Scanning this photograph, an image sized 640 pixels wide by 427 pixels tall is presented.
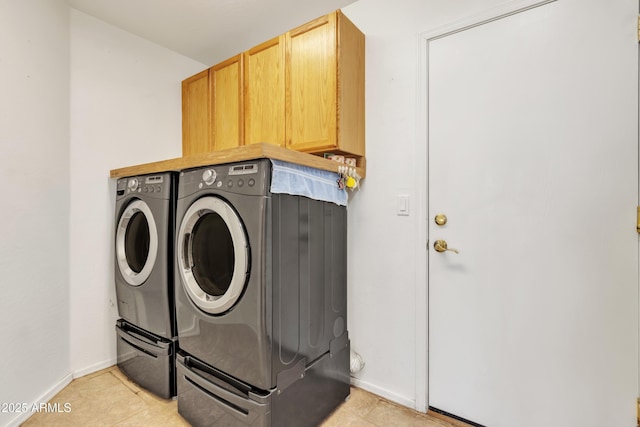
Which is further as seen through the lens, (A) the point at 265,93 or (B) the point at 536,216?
(A) the point at 265,93

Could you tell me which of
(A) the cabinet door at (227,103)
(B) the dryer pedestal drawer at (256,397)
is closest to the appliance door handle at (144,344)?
(B) the dryer pedestal drawer at (256,397)

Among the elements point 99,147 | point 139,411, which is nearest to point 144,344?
point 139,411

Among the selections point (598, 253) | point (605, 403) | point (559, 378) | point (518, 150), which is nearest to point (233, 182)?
point (518, 150)

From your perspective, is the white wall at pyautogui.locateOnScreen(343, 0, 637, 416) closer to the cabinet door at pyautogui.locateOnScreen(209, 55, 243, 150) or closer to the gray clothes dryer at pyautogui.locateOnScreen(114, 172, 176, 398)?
the cabinet door at pyautogui.locateOnScreen(209, 55, 243, 150)

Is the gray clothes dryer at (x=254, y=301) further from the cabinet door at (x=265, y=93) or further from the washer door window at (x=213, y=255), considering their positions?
the cabinet door at (x=265, y=93)

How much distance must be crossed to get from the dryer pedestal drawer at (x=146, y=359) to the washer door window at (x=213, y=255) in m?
0.54

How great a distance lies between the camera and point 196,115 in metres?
2.50

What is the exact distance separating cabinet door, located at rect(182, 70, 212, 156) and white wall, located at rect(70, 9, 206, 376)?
0.26m

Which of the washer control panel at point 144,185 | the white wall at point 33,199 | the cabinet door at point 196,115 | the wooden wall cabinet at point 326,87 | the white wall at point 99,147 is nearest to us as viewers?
the white wall at point 33,199

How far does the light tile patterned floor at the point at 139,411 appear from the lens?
1.55 m

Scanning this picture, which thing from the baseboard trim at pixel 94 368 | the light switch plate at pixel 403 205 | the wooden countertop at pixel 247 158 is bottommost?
the baseboard trim at pixel 94 368

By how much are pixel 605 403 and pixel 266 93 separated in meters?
2.34

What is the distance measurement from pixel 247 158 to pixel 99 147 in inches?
60.8

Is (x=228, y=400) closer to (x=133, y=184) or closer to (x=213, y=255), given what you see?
(x=213, y=255)
